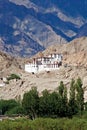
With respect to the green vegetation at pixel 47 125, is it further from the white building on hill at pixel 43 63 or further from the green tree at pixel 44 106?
the white building on hill at pixel 43 63

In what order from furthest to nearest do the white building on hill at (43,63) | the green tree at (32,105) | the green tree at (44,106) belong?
the white building on hill at (43,63), the green tree at (44,106), the green tree at (32,105)

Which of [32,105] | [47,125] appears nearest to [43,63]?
[32,105]

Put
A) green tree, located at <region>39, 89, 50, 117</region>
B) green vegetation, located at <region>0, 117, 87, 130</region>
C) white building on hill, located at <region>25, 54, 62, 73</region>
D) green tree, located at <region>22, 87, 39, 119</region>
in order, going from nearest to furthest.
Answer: green vegetation, located at <region>0, 117, 87, 130</region>
green tree, located at <region>22, 87, 39, 119</region>
green tree, located at <region>39, 89, 50, 117</region>
white building on hill, located at <region>25, 54, 62, 73</region>

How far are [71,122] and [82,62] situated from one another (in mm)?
110956

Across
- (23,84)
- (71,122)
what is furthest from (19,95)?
(71,122)

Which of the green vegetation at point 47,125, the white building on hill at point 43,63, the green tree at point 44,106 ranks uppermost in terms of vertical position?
the white building on hill at point 43,63

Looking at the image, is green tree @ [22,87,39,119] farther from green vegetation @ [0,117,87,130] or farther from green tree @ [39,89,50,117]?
green vegetation @ [0,117,87,130]

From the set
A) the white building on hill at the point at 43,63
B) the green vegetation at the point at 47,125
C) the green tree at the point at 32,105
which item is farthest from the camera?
the white building on hill at the point at 43,63

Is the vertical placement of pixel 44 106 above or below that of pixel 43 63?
below

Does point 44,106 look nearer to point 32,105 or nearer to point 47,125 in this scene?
point 32,105

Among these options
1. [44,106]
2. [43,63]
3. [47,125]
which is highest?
[43,63]

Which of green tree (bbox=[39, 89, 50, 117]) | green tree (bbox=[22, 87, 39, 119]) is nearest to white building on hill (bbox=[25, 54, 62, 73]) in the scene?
green tree (bbox=[39, 89, 50, 117])

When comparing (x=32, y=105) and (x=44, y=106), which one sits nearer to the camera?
(x=32, y=105)

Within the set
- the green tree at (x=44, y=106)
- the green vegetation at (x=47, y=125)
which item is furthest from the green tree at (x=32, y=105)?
the green vegetation at (x=47, y=125)
